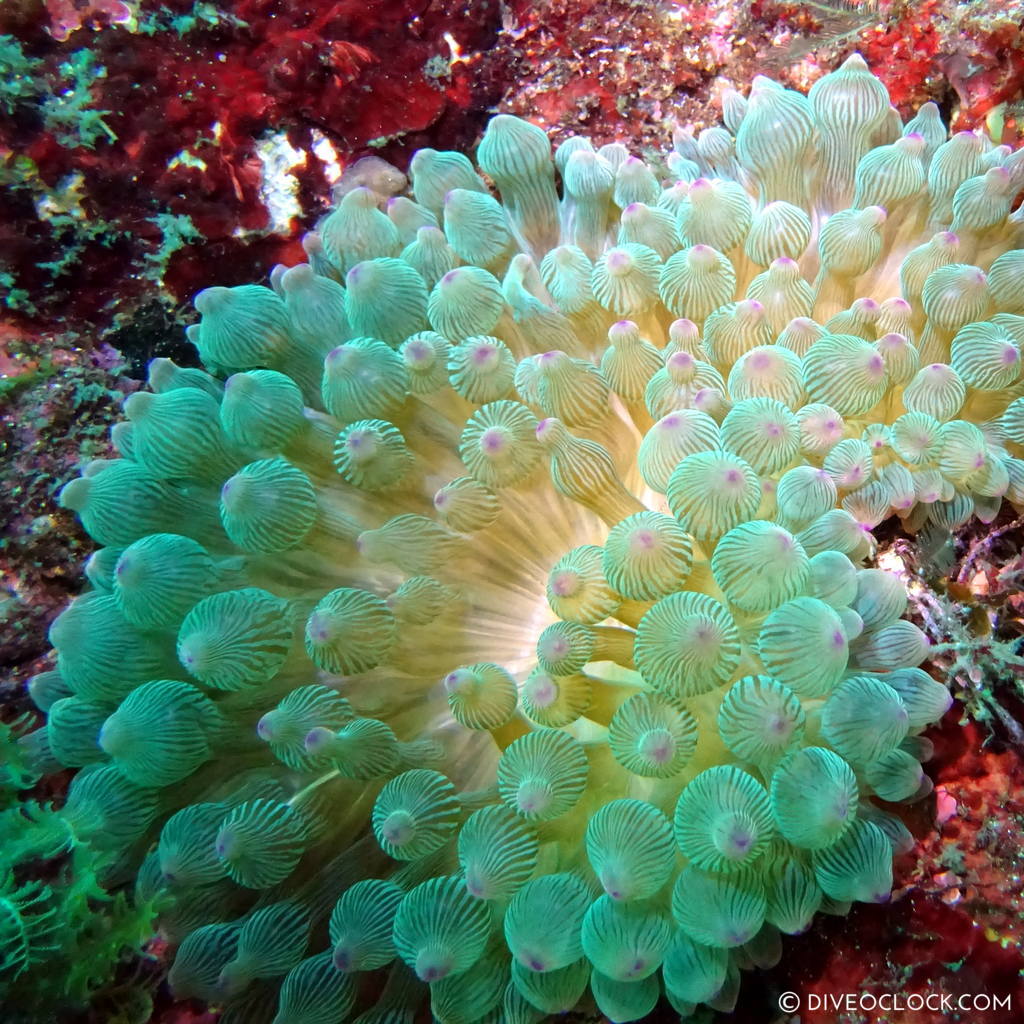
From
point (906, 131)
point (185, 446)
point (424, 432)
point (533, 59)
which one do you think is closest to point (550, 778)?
point (424, 432)

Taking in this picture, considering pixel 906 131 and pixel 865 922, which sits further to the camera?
pixel 906 131

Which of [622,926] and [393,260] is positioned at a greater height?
[393,260]

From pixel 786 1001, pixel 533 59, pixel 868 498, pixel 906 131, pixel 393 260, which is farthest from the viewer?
pixel 533 59

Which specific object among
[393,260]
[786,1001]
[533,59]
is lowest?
[786,1001]

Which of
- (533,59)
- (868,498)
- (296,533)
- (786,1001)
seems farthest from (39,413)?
(786,1001)

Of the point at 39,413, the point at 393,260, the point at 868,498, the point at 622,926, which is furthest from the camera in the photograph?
the point at 39,413

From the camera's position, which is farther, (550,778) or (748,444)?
(748,444)

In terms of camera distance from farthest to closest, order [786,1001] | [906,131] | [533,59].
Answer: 1. [533,59]
2. [906,131]
3. [786,1001]

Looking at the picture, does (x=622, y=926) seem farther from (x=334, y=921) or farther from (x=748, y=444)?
(x=748, y=444)

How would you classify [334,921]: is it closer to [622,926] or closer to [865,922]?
[622,926]
